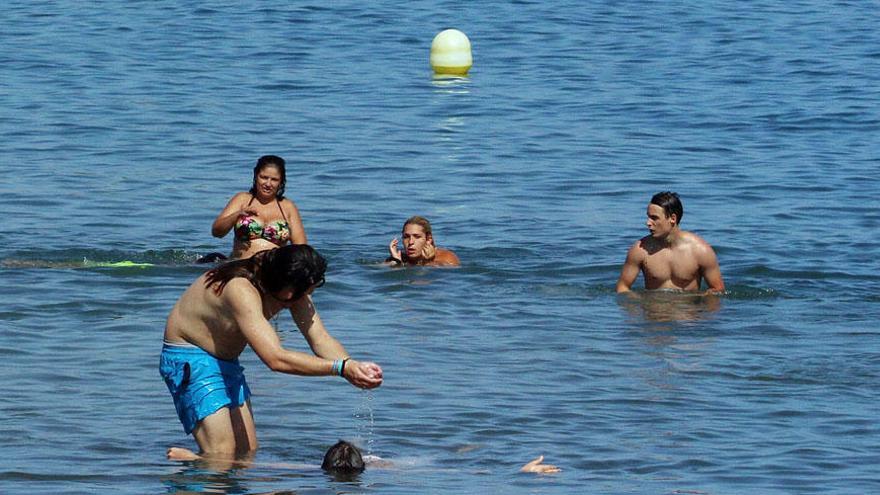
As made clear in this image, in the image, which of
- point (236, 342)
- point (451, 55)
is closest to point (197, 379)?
point (236, 342)

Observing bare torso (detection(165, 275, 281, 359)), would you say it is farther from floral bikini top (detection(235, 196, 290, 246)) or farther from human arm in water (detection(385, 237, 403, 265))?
human arm in water (detection(385, 237, 403, 265))

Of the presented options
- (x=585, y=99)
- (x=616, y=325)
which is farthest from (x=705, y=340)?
(x=585, y=99)

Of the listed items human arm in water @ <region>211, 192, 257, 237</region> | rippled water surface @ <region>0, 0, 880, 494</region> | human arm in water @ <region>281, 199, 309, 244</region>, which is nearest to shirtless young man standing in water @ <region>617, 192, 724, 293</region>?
rippled water surface @ <region>0, 0, 880, 494</region>

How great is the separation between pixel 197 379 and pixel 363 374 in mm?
1042

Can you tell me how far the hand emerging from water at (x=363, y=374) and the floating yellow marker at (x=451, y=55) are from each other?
67.2 feet

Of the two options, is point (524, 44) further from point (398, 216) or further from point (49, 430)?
point (49, 430)

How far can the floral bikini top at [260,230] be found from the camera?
39.3 ft

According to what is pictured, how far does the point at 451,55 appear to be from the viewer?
27.6 metres

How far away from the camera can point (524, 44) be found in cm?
3147

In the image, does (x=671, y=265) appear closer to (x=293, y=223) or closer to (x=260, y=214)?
(x=293, y=223)

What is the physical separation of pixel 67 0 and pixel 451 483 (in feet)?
102

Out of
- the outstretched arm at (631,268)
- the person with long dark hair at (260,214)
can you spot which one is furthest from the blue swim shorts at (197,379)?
the outstretched arm at (631,268)

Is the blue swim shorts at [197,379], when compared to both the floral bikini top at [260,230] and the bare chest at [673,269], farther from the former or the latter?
the bare chest at [673,269]

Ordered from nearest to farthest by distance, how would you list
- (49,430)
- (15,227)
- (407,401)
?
(49,430), (407,401), (15,227)
